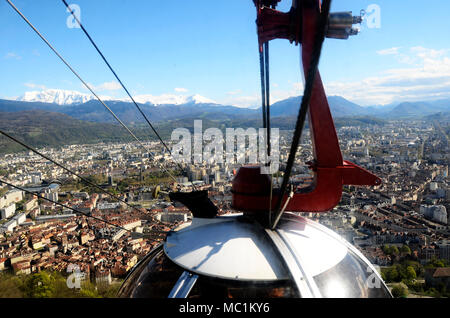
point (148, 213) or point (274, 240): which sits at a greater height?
point (274, 240)

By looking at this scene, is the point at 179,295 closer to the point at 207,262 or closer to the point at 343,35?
the point at 207,262

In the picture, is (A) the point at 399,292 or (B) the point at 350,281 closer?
(B) the point at 350,281

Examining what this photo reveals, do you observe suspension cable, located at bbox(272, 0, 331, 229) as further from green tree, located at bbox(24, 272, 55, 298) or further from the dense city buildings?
green tree, located at bbox(24, 272, 55, 298)

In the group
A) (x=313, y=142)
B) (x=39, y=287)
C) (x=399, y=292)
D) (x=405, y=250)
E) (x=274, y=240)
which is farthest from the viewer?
(x=405, y=250)

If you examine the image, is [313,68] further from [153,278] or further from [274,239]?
[153,278]

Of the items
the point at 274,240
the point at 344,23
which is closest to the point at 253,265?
the point at 274,240

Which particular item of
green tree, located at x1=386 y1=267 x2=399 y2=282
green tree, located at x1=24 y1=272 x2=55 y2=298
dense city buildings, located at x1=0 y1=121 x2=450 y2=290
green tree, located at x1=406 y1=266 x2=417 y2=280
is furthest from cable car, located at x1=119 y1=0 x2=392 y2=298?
green tree, located at x1=406 y1=266 x2=417 y2=280
